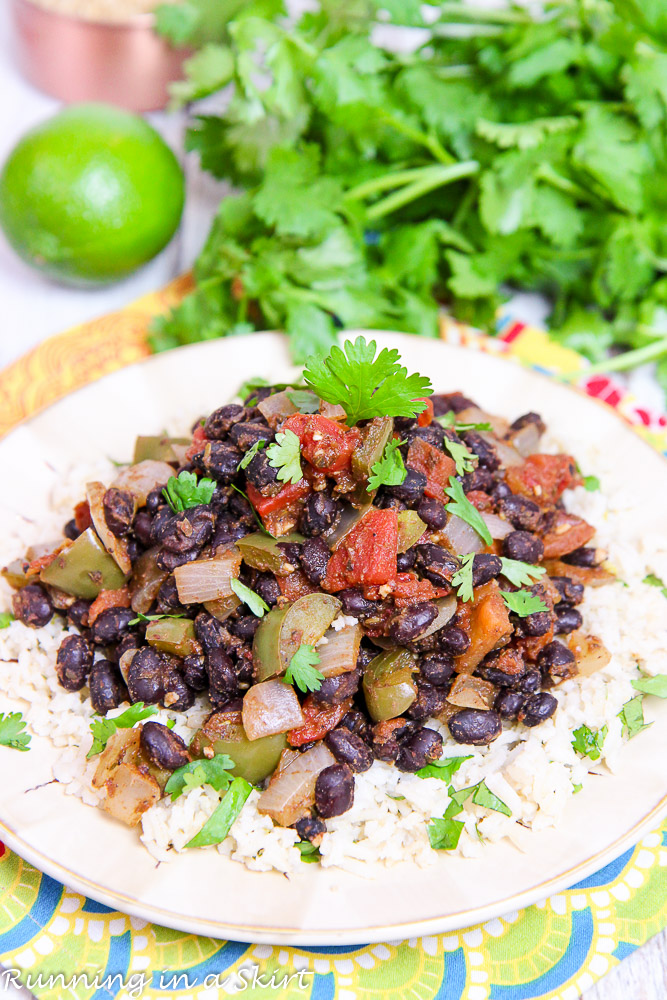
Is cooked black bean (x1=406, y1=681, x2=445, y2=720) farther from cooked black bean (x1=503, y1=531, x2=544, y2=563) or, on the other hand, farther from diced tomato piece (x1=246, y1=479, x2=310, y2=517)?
diced tomato piece (x1=246, y1=479, x2=310, y2=517)

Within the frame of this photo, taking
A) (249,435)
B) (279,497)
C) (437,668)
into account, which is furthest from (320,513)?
(437,668)

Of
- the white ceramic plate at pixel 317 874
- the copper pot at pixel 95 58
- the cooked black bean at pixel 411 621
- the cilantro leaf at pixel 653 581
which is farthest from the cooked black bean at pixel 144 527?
the copper pot at pixel 95 58

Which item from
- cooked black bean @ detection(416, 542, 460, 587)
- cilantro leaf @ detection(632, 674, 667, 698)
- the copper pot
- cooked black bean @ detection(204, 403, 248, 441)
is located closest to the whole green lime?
A: the copper pot

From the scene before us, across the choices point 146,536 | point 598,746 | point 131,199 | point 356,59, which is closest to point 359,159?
point 356,59

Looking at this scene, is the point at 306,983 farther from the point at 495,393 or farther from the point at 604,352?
the point at 604,352

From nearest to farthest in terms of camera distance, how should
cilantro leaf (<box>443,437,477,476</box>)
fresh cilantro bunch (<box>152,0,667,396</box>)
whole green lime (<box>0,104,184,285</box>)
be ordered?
cilantro leaf (<box>443,437,477,476</box>) → fresh cilantro bunch (<box>152,0,667,396</box>) → whole green lime (<box>0,104,184,285</box>)

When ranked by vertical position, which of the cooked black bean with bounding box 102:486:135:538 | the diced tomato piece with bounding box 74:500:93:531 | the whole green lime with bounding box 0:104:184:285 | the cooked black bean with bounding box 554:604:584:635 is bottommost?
the cooked black bean with bounding box 554:604:584:635
